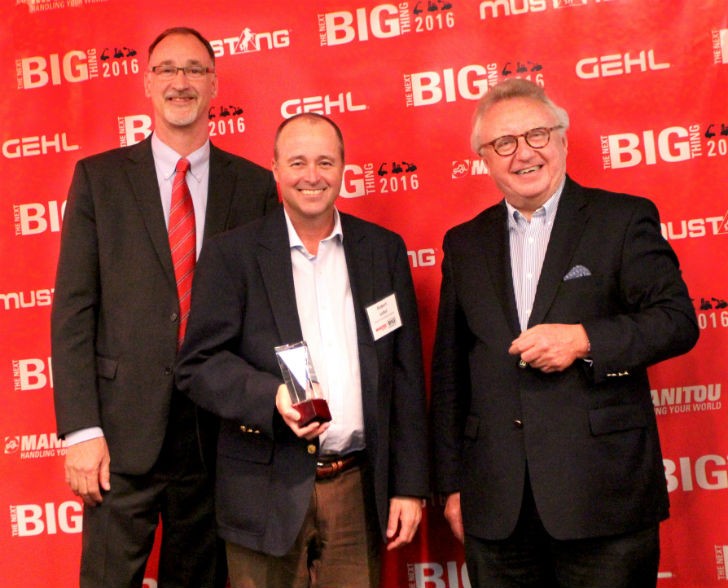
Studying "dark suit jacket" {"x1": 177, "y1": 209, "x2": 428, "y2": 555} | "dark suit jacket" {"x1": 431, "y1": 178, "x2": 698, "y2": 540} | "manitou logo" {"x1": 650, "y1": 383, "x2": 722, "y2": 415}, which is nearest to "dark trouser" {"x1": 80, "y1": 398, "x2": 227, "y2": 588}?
"dark suit jacket" {"x1": 177, "y1": 209, "x2": 428, "y2": 555}

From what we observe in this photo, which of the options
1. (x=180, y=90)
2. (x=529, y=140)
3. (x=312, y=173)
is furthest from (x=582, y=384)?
(x=180, y=90)

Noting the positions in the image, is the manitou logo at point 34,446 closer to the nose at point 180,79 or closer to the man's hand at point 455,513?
the nose at point 180,79

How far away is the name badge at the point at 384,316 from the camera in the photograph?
2422mm

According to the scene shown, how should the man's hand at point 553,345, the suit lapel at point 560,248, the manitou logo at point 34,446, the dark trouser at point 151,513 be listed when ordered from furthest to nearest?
the manitou logo at point 34,446, the dark trouser at point 151,513, the suit lapel at point 560,248, the man's hand at point 553,345

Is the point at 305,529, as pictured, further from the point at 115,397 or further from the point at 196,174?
the point at 196,174

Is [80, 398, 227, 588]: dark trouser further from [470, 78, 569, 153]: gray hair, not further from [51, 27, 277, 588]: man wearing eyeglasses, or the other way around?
[470, 78, 569, 153]: gray hair

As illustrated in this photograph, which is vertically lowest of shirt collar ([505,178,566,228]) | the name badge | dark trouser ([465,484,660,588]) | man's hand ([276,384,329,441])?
dark trouser ([465,484,660,588])

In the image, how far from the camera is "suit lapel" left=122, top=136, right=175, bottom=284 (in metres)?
2.63

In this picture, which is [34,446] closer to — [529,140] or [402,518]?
[402,518]

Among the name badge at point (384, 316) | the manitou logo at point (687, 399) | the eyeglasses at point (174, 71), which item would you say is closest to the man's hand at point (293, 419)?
the name badge at point (384, 316)

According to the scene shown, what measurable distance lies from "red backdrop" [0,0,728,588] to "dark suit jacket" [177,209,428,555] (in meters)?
0.72

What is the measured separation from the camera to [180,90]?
8.99ft

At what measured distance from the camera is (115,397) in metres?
2.60

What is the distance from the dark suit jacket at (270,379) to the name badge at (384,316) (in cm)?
2
